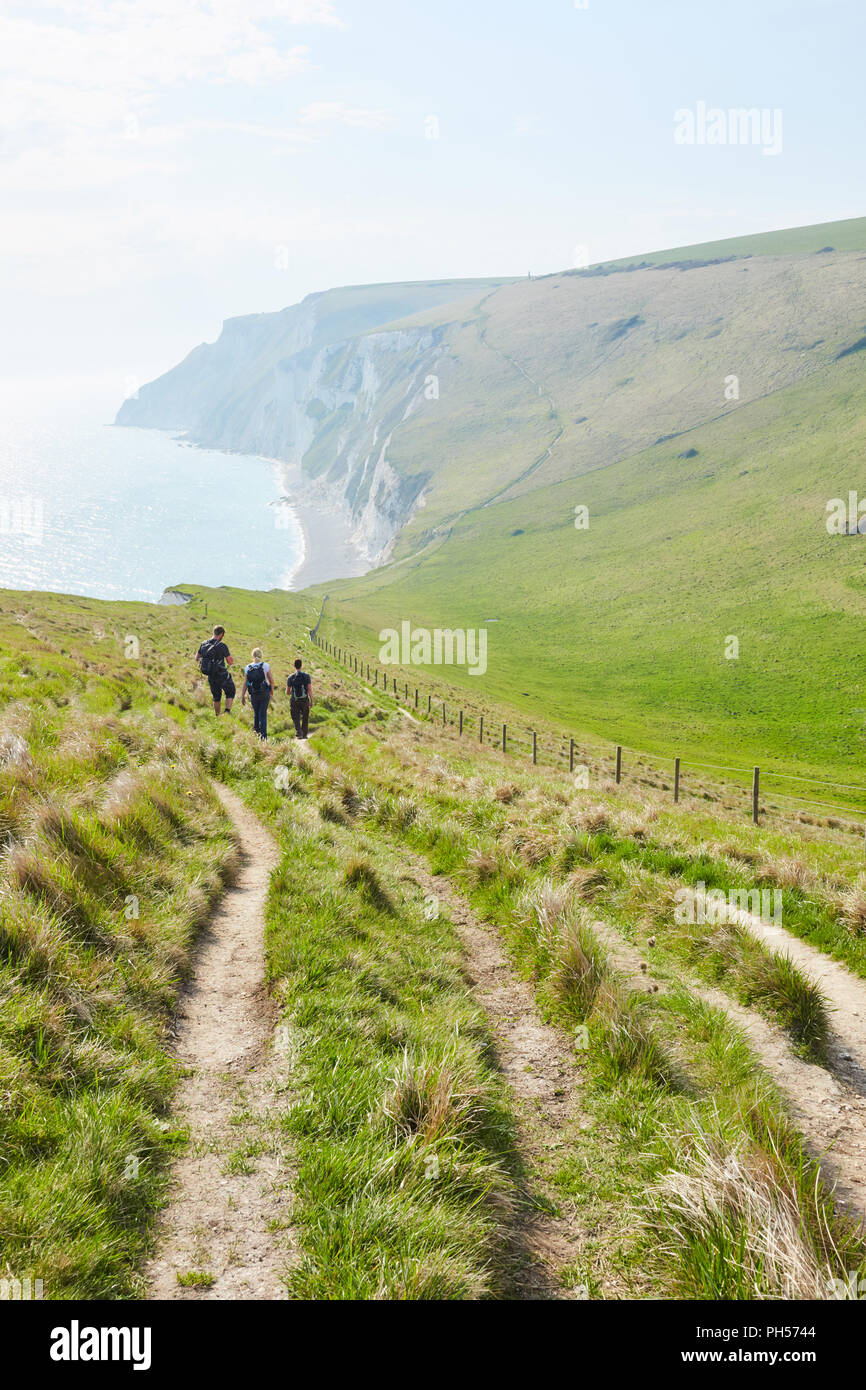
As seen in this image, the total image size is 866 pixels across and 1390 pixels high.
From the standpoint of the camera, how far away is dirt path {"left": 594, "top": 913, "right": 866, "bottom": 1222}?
4699 millimetres

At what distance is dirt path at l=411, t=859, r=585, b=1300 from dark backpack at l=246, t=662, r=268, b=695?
33.0 feet

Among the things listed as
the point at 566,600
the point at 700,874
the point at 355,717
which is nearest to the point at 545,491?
the point at 566,600

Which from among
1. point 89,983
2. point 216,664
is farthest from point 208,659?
point 89,983

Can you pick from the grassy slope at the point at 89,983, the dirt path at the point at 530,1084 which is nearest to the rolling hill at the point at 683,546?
the dirt path at the point at 530,1084

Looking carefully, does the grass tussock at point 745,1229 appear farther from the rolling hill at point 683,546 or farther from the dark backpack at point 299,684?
the rolling hill at point 683,546

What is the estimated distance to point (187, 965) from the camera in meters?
6.05

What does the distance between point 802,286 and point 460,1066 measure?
22409 cm

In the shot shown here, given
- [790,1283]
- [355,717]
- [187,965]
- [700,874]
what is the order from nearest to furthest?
[790,1283], [187,965], [700,874], [355,717]

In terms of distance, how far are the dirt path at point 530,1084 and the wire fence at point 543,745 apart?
89.2 ft

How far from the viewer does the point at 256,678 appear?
18.0m

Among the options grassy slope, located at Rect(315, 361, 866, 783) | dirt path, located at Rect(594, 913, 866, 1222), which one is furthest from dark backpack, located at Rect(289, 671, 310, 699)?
grassy slope, located at Rect(315, 361, 866, 783)

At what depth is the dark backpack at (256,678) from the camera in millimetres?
17969

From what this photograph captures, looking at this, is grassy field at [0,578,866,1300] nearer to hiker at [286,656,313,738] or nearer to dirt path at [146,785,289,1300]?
dirt path at [146,785,289,1300]
